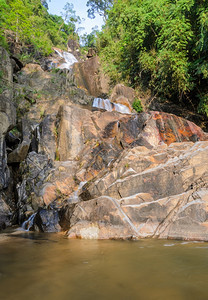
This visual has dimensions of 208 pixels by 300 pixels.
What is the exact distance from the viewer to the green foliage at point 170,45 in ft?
38.5

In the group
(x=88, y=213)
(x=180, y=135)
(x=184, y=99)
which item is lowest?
(x=88, y=213)

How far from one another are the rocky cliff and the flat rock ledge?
22 mm

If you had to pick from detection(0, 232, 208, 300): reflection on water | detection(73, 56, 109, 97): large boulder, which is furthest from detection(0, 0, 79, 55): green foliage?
detection(0, 232, 208, 300): reflection on water

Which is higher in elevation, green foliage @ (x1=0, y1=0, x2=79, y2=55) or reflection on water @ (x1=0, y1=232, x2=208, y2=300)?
green foliage @ (x1=0, y1=0, x2=79, y2=55)

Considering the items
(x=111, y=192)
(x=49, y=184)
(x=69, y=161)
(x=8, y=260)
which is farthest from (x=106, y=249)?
(x=69, y=161)

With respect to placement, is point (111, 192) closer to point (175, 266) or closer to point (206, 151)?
point (206, 151)

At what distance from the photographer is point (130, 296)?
→ 7.56 feet

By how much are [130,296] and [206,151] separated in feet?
16.6

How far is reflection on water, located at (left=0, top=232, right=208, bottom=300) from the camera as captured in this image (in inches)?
93.8

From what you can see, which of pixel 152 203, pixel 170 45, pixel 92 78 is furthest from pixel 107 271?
pixel 92 78

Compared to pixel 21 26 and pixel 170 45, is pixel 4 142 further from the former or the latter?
pixel 21 26

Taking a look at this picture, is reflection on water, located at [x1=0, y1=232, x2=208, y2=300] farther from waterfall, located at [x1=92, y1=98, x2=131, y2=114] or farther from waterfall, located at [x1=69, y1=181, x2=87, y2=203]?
waterfall, located at [x1=92, y1=98, x2=131, y2=114]

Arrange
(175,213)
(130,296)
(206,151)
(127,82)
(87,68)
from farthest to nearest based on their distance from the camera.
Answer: (87,68) < (127,82) < (206,151) < (175,213) < (130,296)

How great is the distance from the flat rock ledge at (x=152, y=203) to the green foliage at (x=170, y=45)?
730 cm
